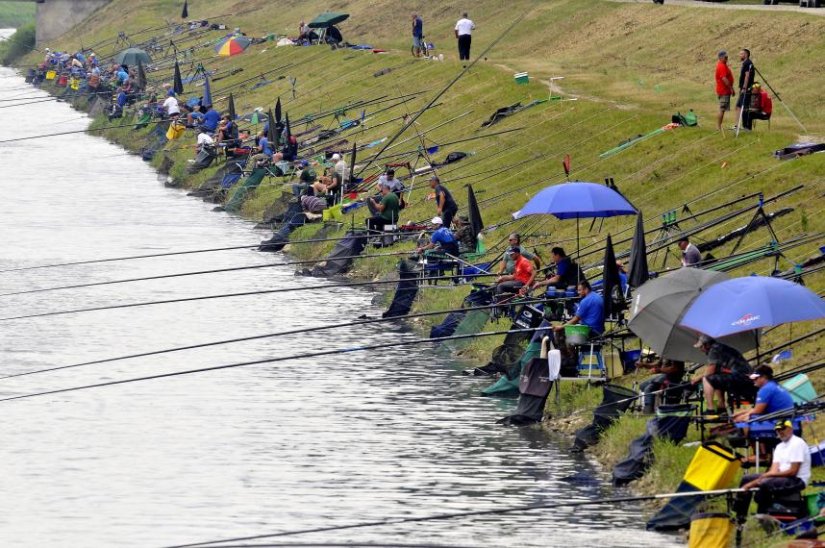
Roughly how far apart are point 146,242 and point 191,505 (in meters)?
22.4

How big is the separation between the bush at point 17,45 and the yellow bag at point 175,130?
49915 mm

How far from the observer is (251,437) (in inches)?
915

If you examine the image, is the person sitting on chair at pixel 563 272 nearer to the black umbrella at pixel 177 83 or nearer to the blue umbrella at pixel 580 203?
the blue umbrella at pixel 580 203

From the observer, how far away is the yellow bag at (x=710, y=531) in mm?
16062

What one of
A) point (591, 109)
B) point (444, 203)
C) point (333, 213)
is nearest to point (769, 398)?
point (444, 203)

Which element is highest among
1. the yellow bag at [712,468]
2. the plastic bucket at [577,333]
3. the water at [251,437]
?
the plastic bucket at [577,333]

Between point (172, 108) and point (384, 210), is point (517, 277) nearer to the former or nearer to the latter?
point (384, 210)

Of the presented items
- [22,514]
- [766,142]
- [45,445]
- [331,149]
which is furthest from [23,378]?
[331,149]

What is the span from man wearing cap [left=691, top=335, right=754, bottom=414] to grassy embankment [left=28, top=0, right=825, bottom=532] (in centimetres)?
76

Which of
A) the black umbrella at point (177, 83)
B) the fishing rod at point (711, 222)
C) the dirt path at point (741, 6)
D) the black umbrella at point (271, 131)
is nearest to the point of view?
the fishing rod at point (711, 222)

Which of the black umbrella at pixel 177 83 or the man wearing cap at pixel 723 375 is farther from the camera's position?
the black umbrella at pixel 177 83

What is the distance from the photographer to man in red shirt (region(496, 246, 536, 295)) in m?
25.2

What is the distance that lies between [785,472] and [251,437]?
932 centimetres

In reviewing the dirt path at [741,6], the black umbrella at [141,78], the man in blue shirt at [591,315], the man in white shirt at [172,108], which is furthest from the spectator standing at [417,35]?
the man in blue shirt at [591,315]
